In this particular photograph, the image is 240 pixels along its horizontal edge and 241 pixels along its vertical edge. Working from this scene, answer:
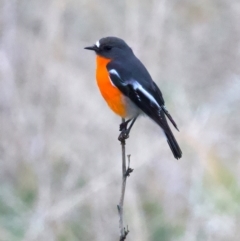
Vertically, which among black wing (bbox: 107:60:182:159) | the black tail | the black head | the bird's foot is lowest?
the black tail

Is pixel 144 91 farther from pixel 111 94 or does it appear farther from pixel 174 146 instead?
pixel 174 146

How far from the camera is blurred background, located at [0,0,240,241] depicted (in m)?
5.07

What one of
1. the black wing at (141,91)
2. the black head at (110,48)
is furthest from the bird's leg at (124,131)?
the black head at (110,48)

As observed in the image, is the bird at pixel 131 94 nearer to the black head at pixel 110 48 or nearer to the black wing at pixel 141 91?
the black wing at pixel 141 91

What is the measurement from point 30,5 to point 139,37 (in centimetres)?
126

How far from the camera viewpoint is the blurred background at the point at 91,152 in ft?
16.6

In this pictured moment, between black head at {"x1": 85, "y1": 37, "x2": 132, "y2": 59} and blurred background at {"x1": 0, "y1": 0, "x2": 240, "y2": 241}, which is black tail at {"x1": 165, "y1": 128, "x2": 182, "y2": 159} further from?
blurred background at {"x1": 0, "y1": 0, "x2": 240, "y2": 241}

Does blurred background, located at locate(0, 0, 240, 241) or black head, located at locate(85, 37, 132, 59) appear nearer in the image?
black head, located at locate(85, 37, 132, 59)

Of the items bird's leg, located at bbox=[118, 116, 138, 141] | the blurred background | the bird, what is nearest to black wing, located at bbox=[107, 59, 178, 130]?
the bird

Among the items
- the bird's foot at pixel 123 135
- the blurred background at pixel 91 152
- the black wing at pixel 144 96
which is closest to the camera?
the bird's foot at pixel 123 135

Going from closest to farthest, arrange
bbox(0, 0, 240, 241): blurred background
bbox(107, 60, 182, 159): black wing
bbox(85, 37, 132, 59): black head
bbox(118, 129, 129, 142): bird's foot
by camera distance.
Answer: bbox(118, 129, 129, 142): bird's foot, bbox(107, 60, 182, 159): black wing, bbox(85, 37, 132, 59): black head, bbox(0, 0, 240, 241): blurred background

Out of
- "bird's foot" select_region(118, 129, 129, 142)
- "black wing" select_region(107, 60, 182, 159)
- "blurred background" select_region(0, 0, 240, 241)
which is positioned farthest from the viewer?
"blurred background" select_region(0, 0, 240, 241)

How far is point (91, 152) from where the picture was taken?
18.3 feet

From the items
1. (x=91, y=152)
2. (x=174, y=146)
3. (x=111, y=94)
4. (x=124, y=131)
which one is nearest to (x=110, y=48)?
(x=111, y=94)
